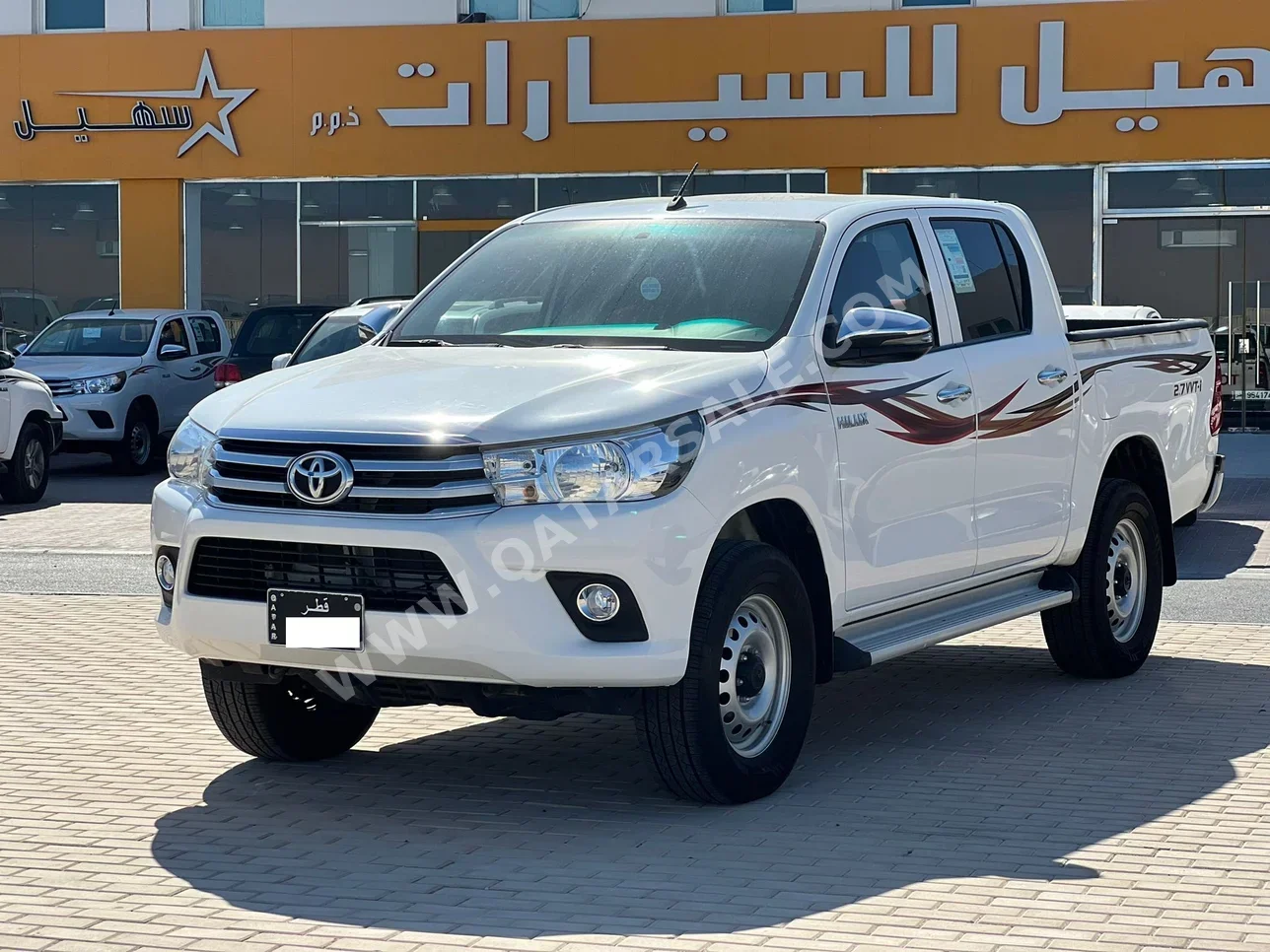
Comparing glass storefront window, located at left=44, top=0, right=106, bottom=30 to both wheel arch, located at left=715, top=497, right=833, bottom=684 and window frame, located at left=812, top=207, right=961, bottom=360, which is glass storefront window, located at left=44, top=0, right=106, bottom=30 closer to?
window frame, located at left=812, top=207, right=961, bottom=360

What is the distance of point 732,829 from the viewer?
6.21 m

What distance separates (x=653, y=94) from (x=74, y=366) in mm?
8685

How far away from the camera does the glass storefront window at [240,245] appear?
91.5 ft

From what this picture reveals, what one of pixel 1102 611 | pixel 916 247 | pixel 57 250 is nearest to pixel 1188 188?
pixel 57 250

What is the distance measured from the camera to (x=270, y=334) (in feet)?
69.9

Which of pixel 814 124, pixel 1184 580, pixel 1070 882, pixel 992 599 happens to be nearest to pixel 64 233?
pixel 814 124

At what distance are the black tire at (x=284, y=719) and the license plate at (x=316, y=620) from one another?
26.0 inches

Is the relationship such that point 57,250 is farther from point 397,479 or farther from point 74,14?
point 397,479

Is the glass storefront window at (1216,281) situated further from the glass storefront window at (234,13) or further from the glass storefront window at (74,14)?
the glass storefront window at (74,14)

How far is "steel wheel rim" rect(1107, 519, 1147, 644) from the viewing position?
9.05 metres

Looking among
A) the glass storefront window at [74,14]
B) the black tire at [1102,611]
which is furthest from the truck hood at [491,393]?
the glass storefront window at [74,14]

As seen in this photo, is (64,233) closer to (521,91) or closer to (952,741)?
(521,91)

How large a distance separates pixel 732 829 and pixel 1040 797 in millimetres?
1168

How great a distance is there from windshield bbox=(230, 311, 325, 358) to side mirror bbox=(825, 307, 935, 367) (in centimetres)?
1466
